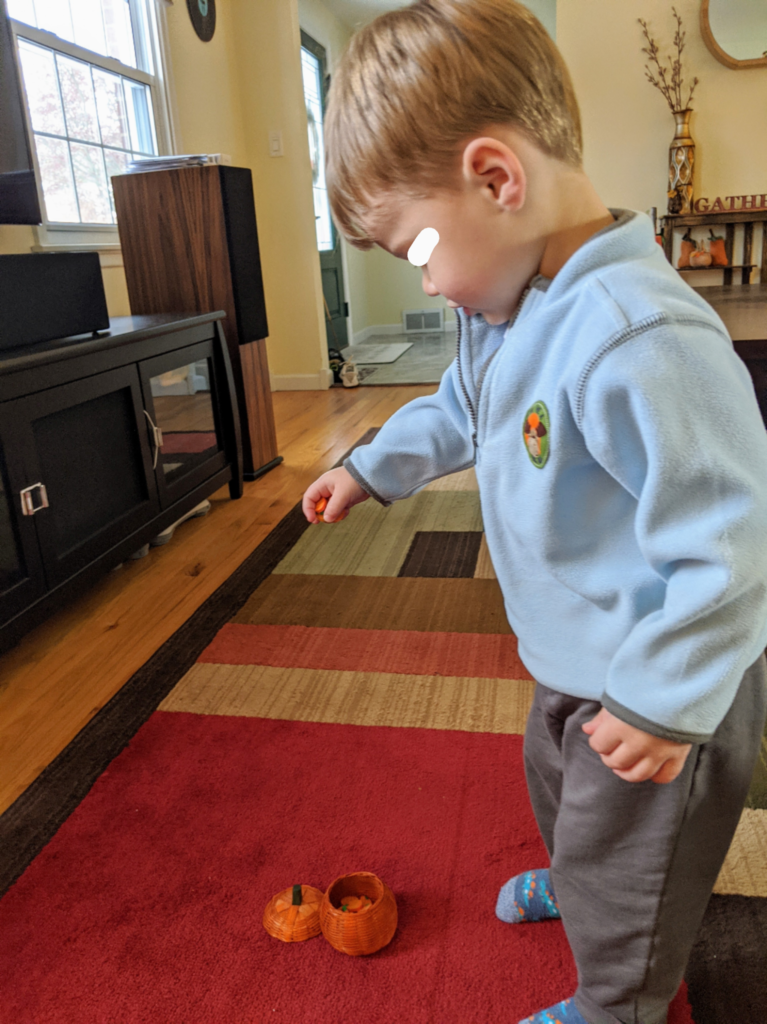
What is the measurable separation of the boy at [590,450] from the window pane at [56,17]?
8.55 feet

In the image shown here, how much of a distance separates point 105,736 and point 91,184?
2.34m

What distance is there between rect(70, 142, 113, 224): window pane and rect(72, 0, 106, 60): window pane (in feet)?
1.18

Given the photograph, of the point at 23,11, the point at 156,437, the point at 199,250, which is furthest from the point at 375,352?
the point at 156,437

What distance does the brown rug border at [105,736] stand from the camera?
3.57 ft

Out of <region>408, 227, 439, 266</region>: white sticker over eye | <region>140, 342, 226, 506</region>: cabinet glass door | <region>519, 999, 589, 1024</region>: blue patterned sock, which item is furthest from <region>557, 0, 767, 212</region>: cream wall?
<region>519, 999, 589, 1024</region>: blue patterned sock

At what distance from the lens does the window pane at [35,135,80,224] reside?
103 inches

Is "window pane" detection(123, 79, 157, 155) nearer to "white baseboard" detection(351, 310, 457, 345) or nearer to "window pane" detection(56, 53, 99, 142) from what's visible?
"window pane" detection(56, 53, 99, 142)

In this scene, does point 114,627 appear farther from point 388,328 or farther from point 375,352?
point 388,328

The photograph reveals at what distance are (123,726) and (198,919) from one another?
0.47m

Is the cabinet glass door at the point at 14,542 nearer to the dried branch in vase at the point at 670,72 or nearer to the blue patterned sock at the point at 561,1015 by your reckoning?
the blue patterned sock at the point at 561,1015

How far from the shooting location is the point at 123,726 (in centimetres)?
133

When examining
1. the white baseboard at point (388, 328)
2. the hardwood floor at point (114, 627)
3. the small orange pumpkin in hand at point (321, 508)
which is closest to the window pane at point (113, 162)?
the hardwood floor at point (114, 627)

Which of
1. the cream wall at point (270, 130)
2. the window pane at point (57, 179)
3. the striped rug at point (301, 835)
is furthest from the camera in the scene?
the cream wall at point (270, 130)

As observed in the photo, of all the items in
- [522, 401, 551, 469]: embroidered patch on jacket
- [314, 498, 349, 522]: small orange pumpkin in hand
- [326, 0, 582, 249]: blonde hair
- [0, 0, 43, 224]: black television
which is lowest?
[314, 498, 349, 522]: small orange pumpkin in hand
